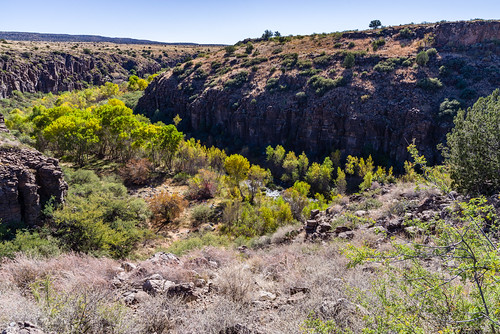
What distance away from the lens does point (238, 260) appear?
8.95 meters

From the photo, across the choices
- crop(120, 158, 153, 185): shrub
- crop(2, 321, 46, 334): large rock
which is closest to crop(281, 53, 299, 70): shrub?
crop(120, 158, 153, 185): shrub

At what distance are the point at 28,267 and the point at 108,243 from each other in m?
5.07

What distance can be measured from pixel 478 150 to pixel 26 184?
16.9m

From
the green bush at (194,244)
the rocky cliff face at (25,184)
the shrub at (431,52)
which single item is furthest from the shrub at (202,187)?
the shrub at (431,52)

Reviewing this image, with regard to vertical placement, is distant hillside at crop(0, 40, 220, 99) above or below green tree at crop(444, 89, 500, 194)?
above

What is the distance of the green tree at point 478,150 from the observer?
8.07m

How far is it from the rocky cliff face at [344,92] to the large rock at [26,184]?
2814 centimetres

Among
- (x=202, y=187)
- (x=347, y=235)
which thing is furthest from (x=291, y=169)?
(x=347, y=235)

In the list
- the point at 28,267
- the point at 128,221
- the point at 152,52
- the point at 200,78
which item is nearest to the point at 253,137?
the point at 200,78

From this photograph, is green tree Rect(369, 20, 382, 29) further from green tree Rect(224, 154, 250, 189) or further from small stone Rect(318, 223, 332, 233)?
small stone Rect(318, 223, 332, 233)

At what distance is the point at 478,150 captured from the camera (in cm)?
847

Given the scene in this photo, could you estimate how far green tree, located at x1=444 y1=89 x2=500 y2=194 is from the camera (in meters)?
8.07

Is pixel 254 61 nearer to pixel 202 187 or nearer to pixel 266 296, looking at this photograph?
pixel 202 187

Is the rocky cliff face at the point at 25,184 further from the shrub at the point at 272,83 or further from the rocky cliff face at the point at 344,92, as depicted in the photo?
the shrub at the point at 272,83
